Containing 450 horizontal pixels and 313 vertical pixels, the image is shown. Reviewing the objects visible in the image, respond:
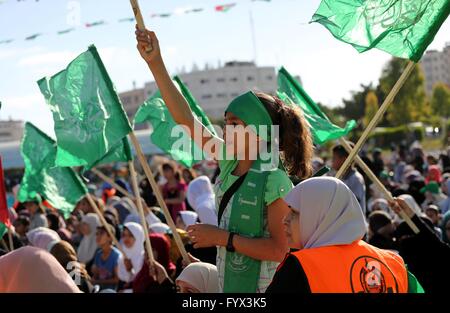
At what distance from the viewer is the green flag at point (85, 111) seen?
270 inches

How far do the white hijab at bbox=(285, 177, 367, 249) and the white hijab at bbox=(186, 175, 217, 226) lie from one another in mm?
4842

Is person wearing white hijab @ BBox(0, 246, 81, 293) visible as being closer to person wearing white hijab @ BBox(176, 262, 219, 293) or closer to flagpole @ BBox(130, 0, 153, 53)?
flagpole @ BBox(130, 0, 153, 53)

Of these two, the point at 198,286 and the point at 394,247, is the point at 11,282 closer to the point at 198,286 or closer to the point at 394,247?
the point at 198,286

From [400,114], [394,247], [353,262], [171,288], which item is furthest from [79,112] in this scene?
[400,114]

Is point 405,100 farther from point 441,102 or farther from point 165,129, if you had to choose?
point 165,129

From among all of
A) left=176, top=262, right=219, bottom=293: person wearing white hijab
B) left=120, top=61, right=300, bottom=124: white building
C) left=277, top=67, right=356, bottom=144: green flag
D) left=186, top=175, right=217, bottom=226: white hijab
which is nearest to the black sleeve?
left=176, top=262, right=219, bottom=293: person wearing white hijab

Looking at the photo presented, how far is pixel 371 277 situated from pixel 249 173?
855 mm

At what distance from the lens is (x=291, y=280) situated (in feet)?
9.77

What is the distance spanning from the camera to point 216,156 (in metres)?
3.98

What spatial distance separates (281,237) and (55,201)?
6.26 meters

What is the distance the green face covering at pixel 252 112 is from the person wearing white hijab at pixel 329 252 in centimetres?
62

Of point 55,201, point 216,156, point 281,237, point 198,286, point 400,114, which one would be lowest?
point 400,114

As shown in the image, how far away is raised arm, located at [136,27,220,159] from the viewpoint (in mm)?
3902

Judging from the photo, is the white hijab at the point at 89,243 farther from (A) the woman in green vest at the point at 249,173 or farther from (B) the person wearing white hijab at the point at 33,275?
(B) the person wearing white hijab at the point at 33,275
